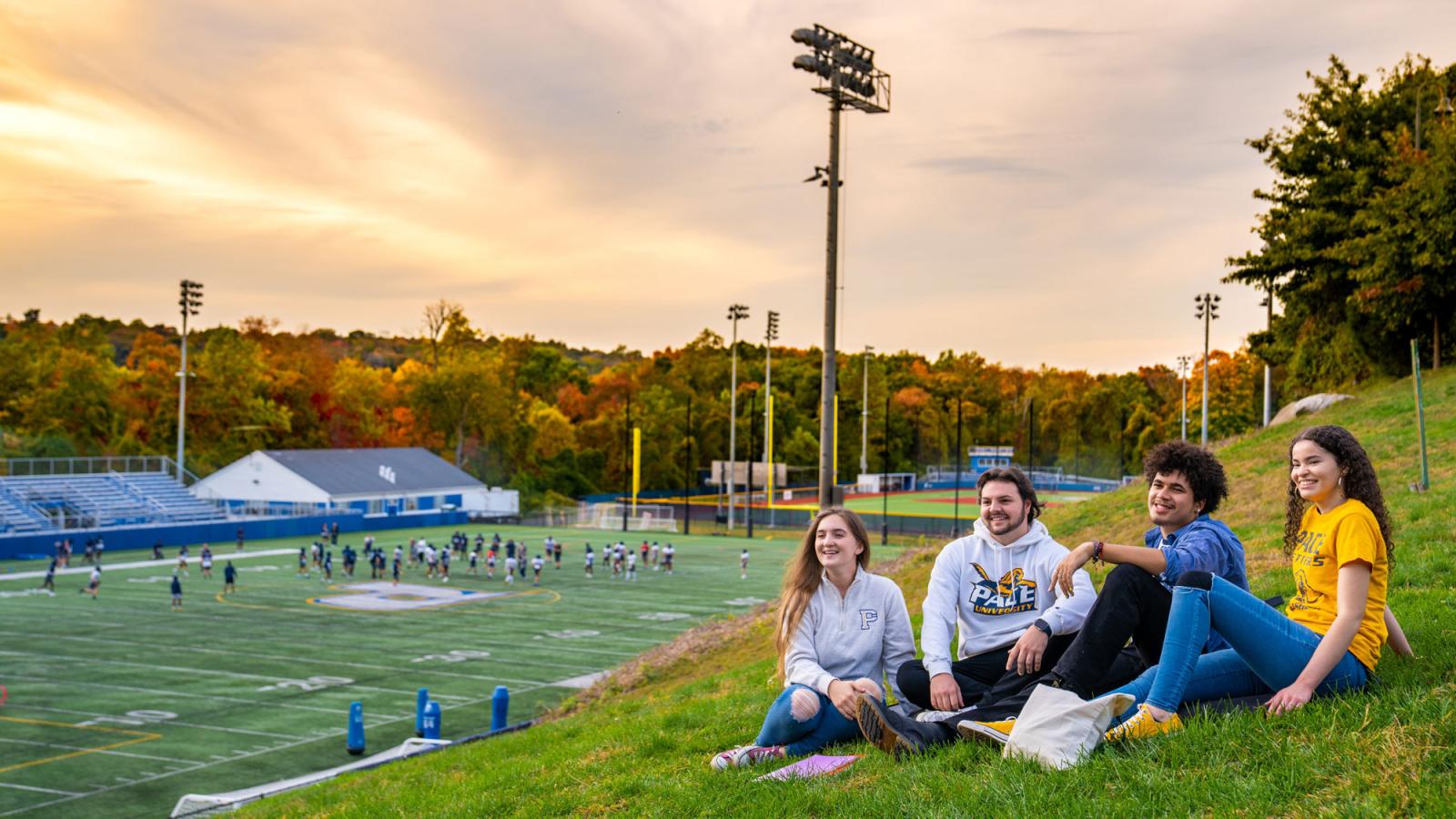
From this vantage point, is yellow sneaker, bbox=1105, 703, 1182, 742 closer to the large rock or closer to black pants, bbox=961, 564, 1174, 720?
black pants, bbox=961, 564, 1174, 720

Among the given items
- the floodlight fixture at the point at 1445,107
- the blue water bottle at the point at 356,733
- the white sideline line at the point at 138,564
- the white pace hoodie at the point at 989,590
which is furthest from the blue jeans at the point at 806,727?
the white sideline line at the point at 138,564

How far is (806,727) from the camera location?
6.44m

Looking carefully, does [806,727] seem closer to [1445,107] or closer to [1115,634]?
[1115,634]

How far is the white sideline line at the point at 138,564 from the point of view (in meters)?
40.2

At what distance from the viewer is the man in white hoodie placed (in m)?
6.05

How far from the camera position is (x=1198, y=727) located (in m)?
5.27

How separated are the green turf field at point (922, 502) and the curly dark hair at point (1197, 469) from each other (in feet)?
180

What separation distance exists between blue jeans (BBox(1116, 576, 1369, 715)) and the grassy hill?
17 cm

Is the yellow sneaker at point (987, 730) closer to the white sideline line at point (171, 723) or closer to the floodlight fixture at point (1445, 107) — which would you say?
the white sideline line at point (171, 723)

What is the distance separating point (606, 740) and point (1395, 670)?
19.3 feet

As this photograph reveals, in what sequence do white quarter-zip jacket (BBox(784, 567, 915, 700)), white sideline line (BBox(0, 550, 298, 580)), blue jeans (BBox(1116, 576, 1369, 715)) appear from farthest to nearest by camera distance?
white sideline line (BBox(0, 550, 298, 580)) < white quarter-zip jacket (BBox(784, 567, 915, 700)) < blue jeans (BBox(1116, 576, 1369, 715))

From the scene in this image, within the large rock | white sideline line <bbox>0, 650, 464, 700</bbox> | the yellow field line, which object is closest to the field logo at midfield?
white sideline line <bbox>0, 650, 464, 700</bbox>

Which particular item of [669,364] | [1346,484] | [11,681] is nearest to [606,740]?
[1346,484]

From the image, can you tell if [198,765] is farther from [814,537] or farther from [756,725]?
[814,537]
